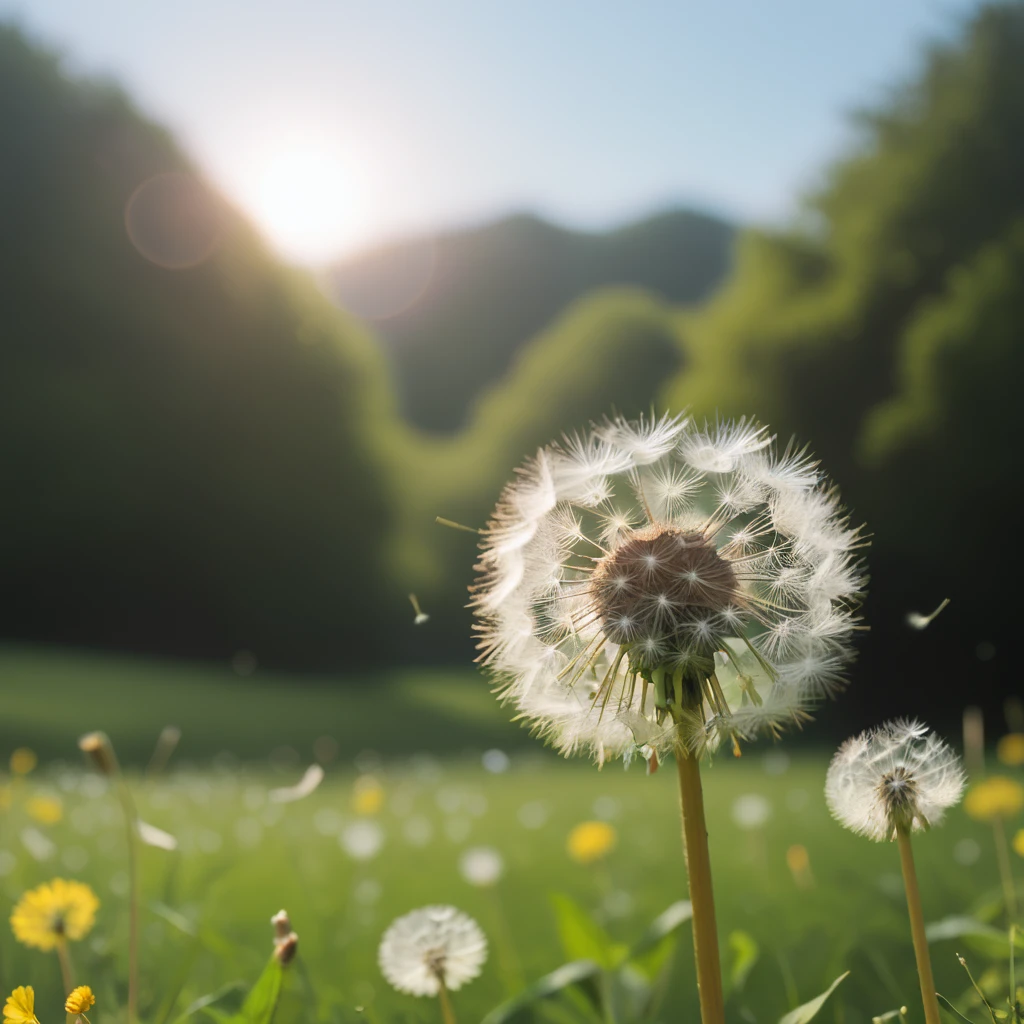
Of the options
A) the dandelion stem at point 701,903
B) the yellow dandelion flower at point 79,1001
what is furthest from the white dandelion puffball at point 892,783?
the yellow dandelion flower at point 79,1001

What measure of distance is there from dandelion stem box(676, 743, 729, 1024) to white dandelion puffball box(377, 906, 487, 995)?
393mm

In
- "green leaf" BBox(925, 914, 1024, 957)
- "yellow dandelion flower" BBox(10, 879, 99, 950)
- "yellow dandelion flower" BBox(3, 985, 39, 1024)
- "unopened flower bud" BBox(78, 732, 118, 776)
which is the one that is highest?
"unopened flower bud" BBox(78, 732, 118, 776)

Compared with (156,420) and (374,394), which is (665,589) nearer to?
(156,420)

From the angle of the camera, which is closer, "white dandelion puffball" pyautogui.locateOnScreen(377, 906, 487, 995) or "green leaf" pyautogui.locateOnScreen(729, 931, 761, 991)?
"white dandelion puffball" pyautogui.locateOnScreen(377, 906, 487, 995)

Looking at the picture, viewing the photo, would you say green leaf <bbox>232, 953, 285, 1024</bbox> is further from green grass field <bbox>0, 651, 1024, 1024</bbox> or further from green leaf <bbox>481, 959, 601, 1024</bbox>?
green leaf <bbox>481, 959, 601, 1024</bbox>

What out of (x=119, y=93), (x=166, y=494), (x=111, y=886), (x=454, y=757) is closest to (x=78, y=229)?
(x=119, y=93)

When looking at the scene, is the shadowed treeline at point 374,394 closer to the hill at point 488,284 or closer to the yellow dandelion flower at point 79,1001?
the hill at point 488,284

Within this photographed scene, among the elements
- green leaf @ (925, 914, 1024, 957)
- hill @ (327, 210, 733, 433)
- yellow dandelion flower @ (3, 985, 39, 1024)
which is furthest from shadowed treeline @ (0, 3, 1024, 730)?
yellow dandelion flower @ (3, 985, 39, 1024)

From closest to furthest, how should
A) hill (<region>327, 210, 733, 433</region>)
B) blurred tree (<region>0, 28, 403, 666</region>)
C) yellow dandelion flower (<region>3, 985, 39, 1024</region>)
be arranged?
yellow dandelion flower (<region>3, 985, 39, 1024</region>)
blurred tree (<region>0, 28, 403, 666</region>)
hill (<region>327, 210, 733, 433</region>)

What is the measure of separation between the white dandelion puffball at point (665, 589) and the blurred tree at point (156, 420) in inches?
625

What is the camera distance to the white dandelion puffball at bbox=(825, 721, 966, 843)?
3.63 feet

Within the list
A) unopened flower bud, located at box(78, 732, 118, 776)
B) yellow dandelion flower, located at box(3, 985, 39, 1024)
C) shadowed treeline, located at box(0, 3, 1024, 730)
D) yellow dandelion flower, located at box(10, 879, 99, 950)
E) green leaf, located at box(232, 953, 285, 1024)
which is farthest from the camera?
shadowed treeline, located at box(0, 3, 1024, 730)

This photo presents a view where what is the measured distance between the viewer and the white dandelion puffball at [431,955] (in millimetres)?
1355

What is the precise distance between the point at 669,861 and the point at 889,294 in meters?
11.6
